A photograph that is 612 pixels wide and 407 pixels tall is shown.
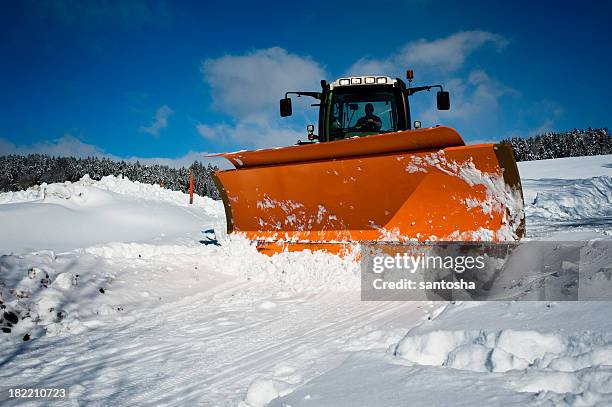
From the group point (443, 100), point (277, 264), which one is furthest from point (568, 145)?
point (277, 264)

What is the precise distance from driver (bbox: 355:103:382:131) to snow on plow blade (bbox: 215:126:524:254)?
5.64ft

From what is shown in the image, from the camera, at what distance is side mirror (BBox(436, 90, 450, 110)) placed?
17.5 feet

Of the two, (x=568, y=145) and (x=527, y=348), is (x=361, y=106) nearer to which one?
(x=527, y=348)

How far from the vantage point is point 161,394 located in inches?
72.4

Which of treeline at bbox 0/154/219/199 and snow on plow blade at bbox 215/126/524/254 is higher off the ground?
treeline at bbox 0/154/219/199

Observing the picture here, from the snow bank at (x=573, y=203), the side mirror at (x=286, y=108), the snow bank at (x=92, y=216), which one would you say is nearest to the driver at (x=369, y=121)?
the side mirror at (x=286, y=108)

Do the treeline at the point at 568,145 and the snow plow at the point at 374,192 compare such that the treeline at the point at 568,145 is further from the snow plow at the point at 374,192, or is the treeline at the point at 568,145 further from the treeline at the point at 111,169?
the snow plow at the point at 374,192

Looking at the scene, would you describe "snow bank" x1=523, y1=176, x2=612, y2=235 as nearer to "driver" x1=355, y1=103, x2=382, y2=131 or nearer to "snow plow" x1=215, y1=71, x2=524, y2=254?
"driver" x1=355, y1=103, x2=382, y2=131

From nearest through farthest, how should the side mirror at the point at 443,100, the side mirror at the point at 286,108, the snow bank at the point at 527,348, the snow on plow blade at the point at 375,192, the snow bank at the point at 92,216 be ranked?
the snow bank at the point at 527,348, the snow on plow blade at the point at 375,192, the side mirror at the point at 443,100, the side mirror at the point at 286,108, the snow bank at the point at 92,216

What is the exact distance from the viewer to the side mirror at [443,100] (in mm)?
5328

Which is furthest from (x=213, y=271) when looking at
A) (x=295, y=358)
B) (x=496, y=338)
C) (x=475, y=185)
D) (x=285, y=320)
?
(x=496, y=338)

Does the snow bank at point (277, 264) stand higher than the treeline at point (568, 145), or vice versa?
the treeline at point (568, 145)

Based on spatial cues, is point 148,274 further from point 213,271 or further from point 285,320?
point 285,320

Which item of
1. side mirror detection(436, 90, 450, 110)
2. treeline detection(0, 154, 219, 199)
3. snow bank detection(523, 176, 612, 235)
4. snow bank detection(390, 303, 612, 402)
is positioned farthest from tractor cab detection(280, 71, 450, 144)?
treeline detection(0, 154, 219, 199)
